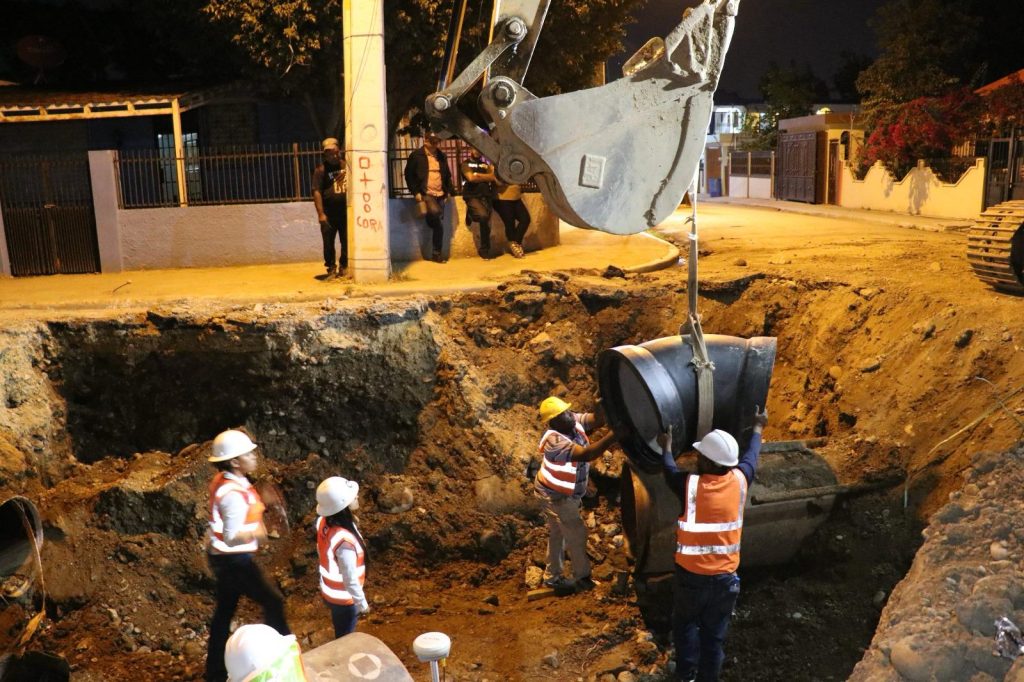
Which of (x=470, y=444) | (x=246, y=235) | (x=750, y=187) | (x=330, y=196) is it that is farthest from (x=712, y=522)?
(x=750, y=187)

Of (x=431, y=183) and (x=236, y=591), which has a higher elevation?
(x=431, y=183)

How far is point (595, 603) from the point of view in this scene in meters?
7.27

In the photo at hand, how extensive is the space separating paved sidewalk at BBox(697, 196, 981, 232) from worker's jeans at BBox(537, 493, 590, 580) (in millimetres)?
10790

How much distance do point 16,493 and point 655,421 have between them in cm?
518

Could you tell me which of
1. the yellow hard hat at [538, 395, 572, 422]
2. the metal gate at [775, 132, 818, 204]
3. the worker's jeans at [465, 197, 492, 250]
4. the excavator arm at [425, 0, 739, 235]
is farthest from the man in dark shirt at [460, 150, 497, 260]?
the metal gate at [775, 132, 818, 204]

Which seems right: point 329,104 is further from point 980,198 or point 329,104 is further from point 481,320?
point 980,198

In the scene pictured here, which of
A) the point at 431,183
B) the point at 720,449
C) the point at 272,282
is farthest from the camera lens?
the point at 431,183

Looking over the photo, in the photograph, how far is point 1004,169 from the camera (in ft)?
55.8

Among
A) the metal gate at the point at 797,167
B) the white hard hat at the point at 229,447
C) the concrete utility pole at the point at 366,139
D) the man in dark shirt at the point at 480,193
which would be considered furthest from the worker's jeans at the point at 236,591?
the metal gate at the point at 797,167

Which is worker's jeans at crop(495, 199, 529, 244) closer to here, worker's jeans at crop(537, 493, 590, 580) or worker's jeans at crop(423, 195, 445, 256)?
worker's jeans at crop(423, 195, 445, 256)

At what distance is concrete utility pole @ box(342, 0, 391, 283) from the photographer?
9977mm

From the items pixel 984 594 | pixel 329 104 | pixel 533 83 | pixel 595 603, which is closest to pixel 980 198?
pixel 533 83

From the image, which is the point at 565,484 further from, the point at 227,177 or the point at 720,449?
the point at 227,177

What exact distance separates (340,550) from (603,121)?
2833mm
